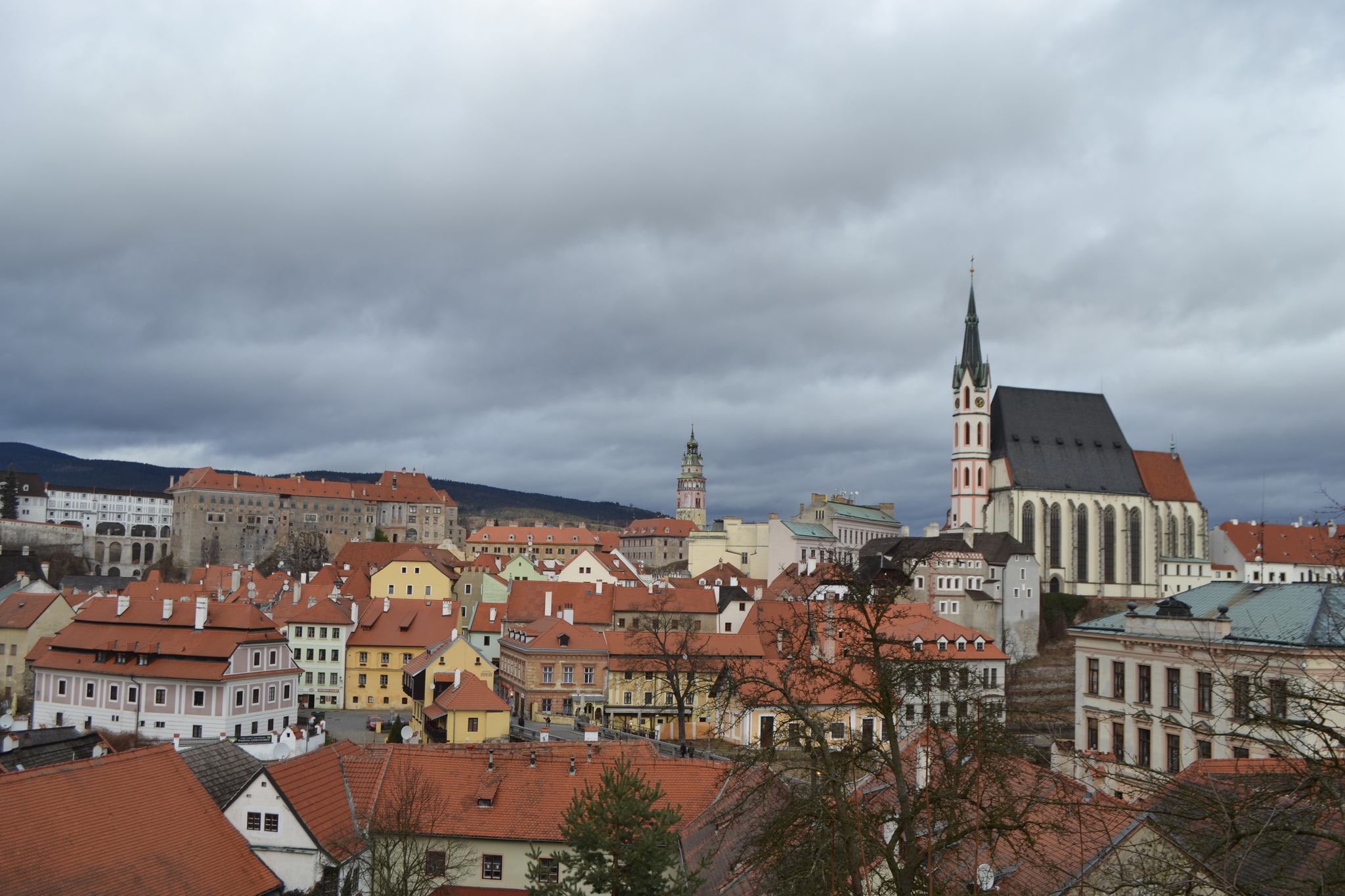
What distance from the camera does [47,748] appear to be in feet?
96.5

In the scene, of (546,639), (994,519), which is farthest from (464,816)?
(994,519)

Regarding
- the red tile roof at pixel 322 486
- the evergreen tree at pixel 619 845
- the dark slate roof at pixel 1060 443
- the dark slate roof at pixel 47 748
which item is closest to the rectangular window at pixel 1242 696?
the evergreen tree at pixel 619 845

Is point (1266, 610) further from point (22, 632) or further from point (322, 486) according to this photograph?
point (322, 486)

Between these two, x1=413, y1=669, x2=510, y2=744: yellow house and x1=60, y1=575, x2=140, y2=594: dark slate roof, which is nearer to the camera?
x1=413, y1=669, x2=510, y2=744: yellow house

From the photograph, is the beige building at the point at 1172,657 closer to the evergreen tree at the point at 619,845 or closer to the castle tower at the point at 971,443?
the evergreen tree at the point at 619,845

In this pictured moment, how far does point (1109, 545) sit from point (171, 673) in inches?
2900

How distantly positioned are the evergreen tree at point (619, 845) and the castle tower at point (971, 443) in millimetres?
76125

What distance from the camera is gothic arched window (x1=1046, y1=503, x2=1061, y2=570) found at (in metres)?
89.4

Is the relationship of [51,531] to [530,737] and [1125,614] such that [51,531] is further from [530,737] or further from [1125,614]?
[1125,614]

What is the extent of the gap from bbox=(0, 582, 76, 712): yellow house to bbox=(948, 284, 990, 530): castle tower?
221 ft

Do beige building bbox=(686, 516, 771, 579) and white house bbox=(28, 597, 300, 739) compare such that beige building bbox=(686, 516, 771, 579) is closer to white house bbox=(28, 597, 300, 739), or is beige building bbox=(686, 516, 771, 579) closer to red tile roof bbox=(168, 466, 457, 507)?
white house bbox=(28, 597, 300, 739)

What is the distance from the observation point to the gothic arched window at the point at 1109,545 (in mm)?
90500

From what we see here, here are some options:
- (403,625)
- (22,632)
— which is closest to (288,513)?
(22,632)

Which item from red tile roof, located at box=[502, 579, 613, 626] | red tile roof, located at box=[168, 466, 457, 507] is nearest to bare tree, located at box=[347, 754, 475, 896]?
red tile roof, located at box=[502, 579, 613, 626]
